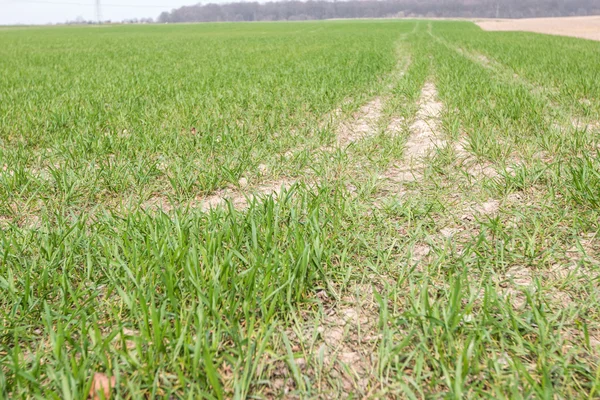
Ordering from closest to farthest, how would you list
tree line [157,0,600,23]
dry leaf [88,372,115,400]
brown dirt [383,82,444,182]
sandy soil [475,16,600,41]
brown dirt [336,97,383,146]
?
dry leaf [88,372,115,400]
brown dirt [383,82,444,182]
brown dirt [336,97,383,146]
sandy soil [475,16,600,41]
tree line [157,0,600,23]

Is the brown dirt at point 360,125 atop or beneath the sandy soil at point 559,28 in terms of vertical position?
beneath

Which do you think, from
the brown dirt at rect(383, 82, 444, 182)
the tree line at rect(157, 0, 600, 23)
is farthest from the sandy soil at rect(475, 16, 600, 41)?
the tree line at rect(157, 0, 600, 23)

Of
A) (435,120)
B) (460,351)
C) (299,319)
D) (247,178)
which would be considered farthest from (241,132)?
(460,351)

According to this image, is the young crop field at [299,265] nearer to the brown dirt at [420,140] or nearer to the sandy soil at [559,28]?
the brown dirt at [420,140]

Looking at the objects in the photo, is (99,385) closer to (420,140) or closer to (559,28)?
(420,140)

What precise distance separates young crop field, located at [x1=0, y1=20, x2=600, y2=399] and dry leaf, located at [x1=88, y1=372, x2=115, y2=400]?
0.01 metres

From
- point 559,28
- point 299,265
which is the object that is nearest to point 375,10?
point 559,28

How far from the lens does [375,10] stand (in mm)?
183750

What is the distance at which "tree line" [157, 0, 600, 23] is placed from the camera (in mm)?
170000

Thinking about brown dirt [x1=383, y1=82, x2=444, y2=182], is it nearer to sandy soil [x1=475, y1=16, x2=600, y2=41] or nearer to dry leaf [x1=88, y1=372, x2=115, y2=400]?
dry leaf [x1=88, y1=372, x2=115, y2=400]

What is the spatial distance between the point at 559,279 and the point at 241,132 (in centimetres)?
310

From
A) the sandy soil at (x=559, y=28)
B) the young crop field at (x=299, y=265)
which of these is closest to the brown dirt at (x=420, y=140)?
the young crop field at (x=299, y=265)

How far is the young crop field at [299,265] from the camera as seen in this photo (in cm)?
116

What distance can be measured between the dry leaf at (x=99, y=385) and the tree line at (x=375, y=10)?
18190 cm
